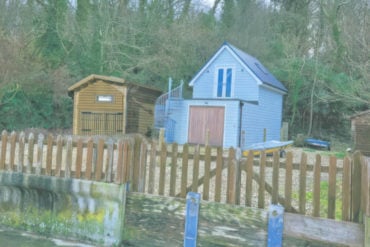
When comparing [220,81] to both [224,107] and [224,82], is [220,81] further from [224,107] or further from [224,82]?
[224,107]

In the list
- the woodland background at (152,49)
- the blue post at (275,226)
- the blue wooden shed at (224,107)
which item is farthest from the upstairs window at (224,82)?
the blue post at (275,226)

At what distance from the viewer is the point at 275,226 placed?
11.3 feet

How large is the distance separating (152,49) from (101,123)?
8.77 m

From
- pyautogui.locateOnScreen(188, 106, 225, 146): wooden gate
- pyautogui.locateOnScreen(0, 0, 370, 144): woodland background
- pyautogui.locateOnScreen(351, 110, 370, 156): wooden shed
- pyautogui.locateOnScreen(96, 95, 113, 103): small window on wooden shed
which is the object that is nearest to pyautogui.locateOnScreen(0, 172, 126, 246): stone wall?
pyautogui.locateOnScreen(188, 106, 225, 146): wooden gate

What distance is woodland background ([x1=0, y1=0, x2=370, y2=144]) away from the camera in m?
20.5

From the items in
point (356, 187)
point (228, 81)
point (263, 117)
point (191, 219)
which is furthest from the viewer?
point (263, 117)

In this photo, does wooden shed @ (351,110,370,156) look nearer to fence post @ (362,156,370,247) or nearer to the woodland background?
the woodland background

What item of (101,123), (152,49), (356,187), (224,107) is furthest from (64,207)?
(152,49)

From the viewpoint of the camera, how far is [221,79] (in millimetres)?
19109

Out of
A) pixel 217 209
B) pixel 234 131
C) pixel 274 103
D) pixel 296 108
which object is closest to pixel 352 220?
pixel 217 209

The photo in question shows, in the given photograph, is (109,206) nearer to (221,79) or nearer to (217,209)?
(217,209)

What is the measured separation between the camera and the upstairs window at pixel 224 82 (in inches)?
745

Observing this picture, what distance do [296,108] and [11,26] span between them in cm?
2021

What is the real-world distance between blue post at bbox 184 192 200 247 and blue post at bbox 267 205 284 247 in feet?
2.64
